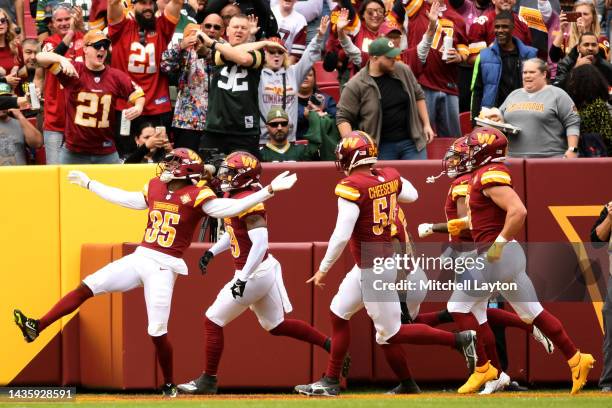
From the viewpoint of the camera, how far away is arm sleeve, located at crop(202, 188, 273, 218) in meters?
9.52

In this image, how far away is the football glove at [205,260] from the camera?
982 cm

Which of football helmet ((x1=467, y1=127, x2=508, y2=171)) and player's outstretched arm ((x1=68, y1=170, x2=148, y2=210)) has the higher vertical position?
football helmet ((x1=467, y1=127, x2=508, y2=171))

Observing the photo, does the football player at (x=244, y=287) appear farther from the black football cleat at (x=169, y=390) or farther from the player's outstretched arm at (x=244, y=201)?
the player's outstretched arm at (x=244, y=201)

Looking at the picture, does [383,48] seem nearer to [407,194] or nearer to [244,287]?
[407,194]

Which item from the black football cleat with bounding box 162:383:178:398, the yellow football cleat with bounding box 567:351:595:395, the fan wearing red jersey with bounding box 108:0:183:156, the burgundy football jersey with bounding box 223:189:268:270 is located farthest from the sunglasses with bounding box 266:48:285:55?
the yellow football cleat with bounding box 567:351:595:395

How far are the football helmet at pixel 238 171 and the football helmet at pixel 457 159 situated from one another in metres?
1.50

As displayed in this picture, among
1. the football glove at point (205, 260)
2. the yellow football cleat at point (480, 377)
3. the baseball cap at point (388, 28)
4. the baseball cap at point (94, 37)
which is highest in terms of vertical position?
the baseball cap at point (388, 28)

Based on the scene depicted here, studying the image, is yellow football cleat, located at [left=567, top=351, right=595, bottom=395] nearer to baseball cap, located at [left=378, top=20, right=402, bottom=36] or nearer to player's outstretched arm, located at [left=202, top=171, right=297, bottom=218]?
player's outstretched arm, located at [left=202, top=171, right=297, bottom=218]

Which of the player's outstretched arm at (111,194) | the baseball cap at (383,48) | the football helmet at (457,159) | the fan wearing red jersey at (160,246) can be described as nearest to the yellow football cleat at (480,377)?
the football helmet at (457,159)

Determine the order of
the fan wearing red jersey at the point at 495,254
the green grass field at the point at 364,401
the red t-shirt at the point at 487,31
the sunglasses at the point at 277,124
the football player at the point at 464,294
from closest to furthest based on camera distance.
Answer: the green grass field at the point at 364,401 → the fan wearing red jersey at the point at 495,254 → the football player at the point at 464,294 → the sunglasses at the point at 277,124 → the red t-shirt at the point at 487,31

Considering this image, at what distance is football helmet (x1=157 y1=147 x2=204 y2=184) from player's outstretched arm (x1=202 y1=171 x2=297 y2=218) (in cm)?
31

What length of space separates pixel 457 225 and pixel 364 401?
1.73 meters

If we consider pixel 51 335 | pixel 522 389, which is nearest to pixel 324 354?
pixel 522 389

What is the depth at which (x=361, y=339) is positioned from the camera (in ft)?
35.0
